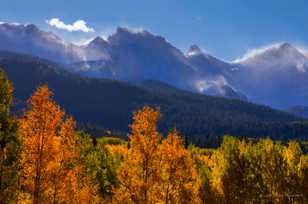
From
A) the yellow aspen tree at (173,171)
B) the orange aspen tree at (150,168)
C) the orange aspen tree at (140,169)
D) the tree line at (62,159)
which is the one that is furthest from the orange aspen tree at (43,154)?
the yellow aspen tree at (173,171)

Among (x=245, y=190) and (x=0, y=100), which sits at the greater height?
(x=0, y=100)

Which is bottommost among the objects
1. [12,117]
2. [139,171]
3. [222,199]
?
[222,199]

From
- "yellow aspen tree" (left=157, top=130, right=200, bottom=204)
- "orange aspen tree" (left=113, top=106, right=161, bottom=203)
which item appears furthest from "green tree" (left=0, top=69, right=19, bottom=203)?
"yellow aspen tree" (left=157, top=130, right=200, bottom=204)

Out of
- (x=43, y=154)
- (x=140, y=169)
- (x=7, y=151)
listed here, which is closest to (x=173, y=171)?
(x=140, y=169)

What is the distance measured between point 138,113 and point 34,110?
33.7 feet

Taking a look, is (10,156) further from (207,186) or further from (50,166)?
(207,186)

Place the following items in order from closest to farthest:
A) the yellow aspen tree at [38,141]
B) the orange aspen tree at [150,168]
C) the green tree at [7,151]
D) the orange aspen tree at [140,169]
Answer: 1. the green tree at [7,151]
2. the yellow aspen tree at [38,141]
3. the orange aspen tree at [140,169]
4. the orange aspen tree at [150,168]

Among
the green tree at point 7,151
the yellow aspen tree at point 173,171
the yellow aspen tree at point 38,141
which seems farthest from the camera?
the yellow aspen tree at point 173,171

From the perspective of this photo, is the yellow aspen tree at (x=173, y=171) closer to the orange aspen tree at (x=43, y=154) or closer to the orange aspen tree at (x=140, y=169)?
the orange aspen tree at (x=140, y=169)

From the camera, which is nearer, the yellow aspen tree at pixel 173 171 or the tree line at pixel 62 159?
the tree line at pixel 62 159

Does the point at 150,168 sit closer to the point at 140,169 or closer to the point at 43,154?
the point at 140,169

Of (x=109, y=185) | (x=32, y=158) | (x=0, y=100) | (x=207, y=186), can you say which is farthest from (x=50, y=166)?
(x=109, y=185)

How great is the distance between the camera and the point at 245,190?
2459 inches

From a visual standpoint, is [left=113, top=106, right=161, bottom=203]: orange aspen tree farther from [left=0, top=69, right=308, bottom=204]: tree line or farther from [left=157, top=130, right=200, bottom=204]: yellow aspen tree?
[left=157, top=130, right=200, bottom=204]: yellow aspen tree
